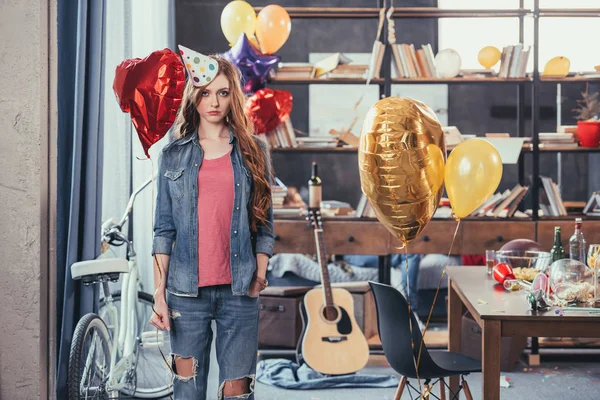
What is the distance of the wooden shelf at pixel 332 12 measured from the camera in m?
4.18

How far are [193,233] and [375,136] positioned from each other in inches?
23.3

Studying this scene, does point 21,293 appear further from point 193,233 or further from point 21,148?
point 193,233

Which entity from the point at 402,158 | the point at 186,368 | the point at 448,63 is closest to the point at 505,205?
the point at 448,63

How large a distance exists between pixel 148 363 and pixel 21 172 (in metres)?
1.88

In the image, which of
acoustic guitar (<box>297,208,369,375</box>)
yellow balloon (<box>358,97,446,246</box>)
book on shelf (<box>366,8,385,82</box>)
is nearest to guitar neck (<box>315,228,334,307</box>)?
acoustic guitar (<box>297,208,369,375</box>)

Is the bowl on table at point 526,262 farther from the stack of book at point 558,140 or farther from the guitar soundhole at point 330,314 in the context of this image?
the stack of book at point 558,140

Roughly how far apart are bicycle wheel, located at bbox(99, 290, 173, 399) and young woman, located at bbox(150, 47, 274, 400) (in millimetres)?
983

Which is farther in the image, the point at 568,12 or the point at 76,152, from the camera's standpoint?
the point at 568,12

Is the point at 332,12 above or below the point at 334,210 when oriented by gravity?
above

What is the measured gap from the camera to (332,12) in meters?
4.21

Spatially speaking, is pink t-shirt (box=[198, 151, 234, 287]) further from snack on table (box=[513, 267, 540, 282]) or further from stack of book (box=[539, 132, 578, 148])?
stack of book (box=[539, 132, 578, 148])

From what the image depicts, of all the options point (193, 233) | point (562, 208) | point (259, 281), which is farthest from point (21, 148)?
point (562, 208)

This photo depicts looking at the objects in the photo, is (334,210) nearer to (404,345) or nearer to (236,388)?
(404,345)

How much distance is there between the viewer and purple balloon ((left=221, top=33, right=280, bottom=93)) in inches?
150
